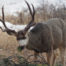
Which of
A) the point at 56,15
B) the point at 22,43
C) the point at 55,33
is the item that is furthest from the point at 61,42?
the point at 56,15

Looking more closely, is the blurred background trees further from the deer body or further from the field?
the deer body

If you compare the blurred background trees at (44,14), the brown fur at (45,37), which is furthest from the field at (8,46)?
the brown fur at (45,37)

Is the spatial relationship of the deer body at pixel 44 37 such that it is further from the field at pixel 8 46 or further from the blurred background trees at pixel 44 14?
the blurred background trees at pixel 44 14

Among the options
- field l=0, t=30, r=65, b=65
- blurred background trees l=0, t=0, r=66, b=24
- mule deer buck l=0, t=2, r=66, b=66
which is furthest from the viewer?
blurred background trees l=0, t=0, r=66, b=24

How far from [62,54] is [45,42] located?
107 cm

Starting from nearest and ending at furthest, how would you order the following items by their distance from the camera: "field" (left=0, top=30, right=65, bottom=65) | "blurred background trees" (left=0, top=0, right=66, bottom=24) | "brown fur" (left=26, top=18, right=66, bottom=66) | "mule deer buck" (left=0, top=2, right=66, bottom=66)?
"mule deer buck" (left=0, top=2, right=66, bottom=66) < "brown fur" (left=26, top=18, right=66, bottom=66) < "field" (left=0, top=30, right=65, bottom=65) < "blurred background trees" (left=0, top=0, right=66, bottom=24)


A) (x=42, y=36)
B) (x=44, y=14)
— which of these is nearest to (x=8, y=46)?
(x=42, y=36)

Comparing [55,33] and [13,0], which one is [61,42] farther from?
[13,0]

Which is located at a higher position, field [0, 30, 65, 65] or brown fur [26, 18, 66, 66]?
brown fur [26, 18, 66, 66]

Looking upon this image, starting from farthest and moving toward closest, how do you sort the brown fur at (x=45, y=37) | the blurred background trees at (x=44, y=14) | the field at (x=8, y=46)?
the blurred background trees at (x=44, y=14)
the field at (x=8, y=46)
the brown fur at (x=45, y=37)

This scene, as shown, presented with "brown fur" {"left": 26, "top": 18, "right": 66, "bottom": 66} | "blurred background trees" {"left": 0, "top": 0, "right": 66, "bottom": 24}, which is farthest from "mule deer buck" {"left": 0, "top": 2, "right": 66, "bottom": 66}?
"blurred background trees" {"left": 0, "top": 0, "right": 66, "bottom": 24}

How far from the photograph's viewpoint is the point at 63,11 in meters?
12.0

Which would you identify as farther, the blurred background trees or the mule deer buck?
the blurred background trees

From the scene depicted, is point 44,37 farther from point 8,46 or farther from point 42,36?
point 8,46
